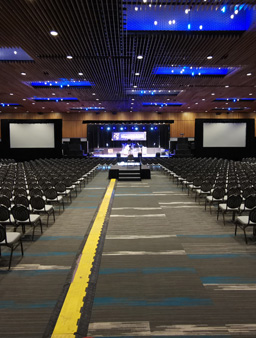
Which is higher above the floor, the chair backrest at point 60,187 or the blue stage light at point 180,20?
the blue stage light at point 180,20

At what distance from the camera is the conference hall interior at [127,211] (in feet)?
12.3

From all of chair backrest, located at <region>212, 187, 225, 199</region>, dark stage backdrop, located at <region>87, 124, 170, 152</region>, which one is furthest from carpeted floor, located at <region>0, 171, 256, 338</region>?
dark stage backdrop, located at <region>87, 124, 170, 152</region>

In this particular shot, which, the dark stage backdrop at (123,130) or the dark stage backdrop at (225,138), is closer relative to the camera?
the dark stage backdrop at (225,138)

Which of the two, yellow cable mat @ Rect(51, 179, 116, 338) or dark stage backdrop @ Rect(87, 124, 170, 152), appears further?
dark stage backdrop @ Rect(87, 124, 170, 152)

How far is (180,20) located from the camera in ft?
Answer: 30.7

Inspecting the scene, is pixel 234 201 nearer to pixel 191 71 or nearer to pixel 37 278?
pixel 37 278

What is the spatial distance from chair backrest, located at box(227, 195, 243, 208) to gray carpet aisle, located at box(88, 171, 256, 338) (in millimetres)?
536

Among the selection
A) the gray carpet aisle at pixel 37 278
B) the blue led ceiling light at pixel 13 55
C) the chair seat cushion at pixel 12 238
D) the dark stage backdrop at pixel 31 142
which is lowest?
the gray carpet aisle at pixel 37 278

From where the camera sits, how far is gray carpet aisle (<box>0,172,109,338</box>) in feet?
11.7

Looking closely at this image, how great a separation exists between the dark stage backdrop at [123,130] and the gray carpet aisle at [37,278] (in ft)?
85.7

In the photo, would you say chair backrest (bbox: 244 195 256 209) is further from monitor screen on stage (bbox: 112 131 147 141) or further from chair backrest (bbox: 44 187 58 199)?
monitor screen on stage (bbox: 112 131 147 141)

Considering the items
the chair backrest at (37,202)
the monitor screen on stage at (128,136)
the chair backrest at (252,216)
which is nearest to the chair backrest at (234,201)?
the chair backrest at (252,216)

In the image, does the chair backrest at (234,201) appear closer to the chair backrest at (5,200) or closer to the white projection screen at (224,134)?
the chair backrest at (5,200)

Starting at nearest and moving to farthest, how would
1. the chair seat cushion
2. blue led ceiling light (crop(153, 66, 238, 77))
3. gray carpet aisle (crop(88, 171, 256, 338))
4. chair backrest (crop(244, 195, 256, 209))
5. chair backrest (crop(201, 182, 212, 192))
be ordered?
gray carpet aisle (crop(88, 171, 256, 338)) < the chair seat cushion < chair backrest (crop(244, 195, 256, 209)) < chair backrest (crop(201, 182, 212, 192)) < blue led ceiling light (crop(153, 66, 238, 77))
